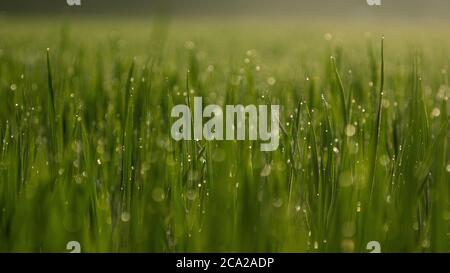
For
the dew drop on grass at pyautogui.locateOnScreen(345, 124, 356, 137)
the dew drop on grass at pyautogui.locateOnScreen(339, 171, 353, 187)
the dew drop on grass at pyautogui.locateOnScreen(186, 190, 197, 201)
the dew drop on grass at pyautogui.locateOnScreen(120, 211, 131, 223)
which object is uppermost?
the dew drop on grass at pyautogui.locateOnScreen(345, 124, 356, 137)

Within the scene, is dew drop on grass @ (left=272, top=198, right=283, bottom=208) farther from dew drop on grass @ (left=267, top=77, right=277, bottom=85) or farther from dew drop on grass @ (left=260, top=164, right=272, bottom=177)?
dew drop on grass @ (left=267, top=77, right=277, bottom=85)

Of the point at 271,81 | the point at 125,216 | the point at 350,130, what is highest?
the point at 271,81

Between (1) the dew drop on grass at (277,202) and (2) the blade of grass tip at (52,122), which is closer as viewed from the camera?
(1) the dew drop on grass at (277,202)

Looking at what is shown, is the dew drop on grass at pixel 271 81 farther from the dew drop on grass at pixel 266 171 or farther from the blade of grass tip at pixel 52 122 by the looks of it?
the blade of grass tip at pixel 52 122

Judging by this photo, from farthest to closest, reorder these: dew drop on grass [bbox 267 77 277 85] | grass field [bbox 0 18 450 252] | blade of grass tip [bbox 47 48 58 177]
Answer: dew drop on grass [bbox 267 77 277 85], blade of grass tip [bbox 47 48 58 177], grass field [bbox 0 18 450 252]

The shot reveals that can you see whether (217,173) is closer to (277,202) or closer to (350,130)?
(277,202)

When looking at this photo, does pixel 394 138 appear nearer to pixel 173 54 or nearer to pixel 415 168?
pixel 415 168

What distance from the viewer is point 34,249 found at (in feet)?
3.69

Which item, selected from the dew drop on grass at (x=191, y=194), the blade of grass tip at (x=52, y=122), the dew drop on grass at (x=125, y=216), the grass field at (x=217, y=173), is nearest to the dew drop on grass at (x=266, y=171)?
the grass field at (x=217, y=173)

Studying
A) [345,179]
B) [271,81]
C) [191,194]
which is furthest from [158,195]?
[271,81]

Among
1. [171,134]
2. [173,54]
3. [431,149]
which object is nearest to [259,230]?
[171,134]

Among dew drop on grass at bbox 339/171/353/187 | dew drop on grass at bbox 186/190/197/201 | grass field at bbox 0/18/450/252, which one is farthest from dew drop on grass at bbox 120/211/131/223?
dew drop on grass at bbox 339/171/353/187

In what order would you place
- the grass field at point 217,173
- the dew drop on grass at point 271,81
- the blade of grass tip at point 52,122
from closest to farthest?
the grass field at point 217,173 < the blade of grass tip at point 52,122 < the dew drop on grass at point 271,81

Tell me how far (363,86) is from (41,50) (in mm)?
822
